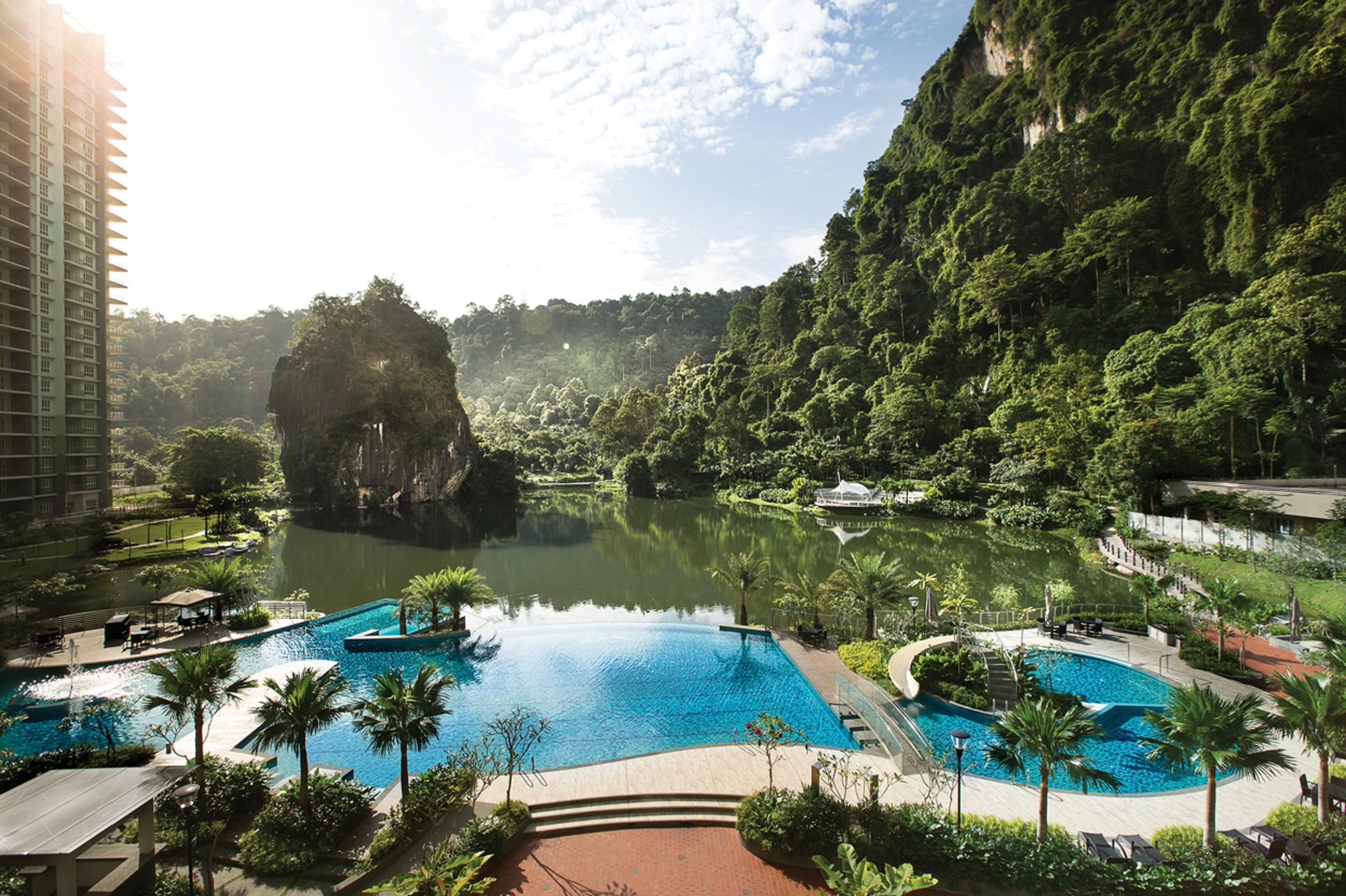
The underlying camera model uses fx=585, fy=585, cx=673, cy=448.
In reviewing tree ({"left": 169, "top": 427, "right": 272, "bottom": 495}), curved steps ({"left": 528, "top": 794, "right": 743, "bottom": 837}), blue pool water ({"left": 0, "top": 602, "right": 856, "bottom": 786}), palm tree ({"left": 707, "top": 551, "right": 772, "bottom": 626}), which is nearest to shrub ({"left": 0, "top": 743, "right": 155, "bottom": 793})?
blue pool water ({"left": 0, "top": 602, "right": 856, "bottom": 786})

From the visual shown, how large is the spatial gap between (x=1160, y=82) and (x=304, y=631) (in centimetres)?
6524

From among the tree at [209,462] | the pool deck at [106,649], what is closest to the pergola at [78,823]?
the pool deck at [106,649]

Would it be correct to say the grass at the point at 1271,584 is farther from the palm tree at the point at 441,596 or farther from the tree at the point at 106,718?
the tree at the point at 106,718

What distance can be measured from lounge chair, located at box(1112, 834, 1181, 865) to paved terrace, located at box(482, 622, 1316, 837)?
90 cm

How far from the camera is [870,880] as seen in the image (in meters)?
5.71

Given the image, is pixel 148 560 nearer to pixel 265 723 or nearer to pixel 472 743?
pixel 265 723

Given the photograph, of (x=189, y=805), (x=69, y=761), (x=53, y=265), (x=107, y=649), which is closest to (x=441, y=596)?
(x=107, y=649)

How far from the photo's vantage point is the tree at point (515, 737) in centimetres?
929

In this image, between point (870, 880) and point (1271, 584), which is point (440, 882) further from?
point (1271, 584)

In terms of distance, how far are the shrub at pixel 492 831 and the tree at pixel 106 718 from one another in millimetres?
8571

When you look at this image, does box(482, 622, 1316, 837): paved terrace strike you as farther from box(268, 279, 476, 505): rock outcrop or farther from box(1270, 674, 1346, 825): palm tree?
box(268, 279, 476, 505): rock outcrop

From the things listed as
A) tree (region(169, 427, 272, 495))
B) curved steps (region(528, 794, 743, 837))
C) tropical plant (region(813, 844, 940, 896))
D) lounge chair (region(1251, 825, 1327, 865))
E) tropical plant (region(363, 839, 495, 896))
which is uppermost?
tree (region(169, 427, 272, 495))

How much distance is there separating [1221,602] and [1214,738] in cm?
954

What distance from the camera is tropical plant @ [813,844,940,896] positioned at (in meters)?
5.42
